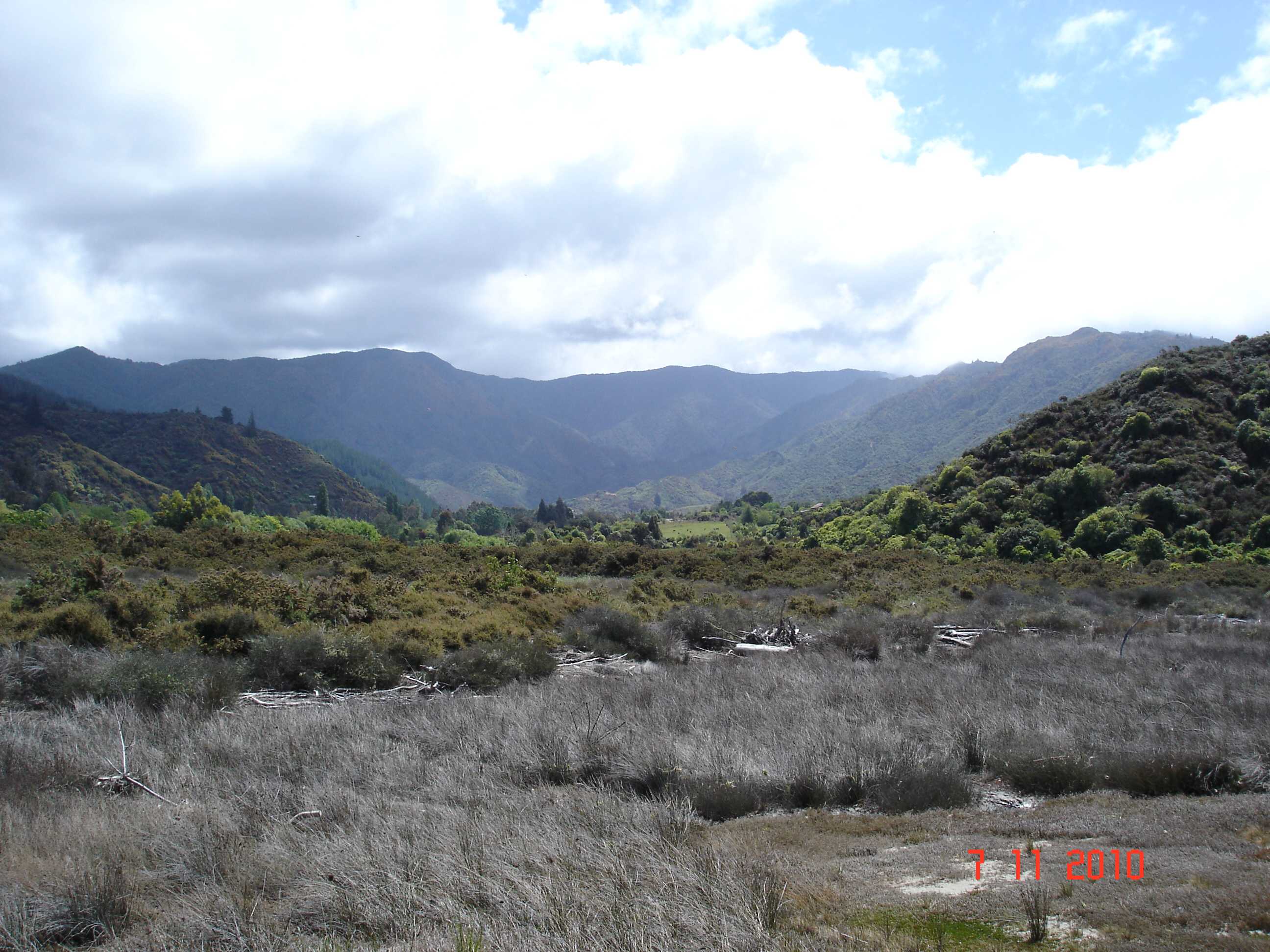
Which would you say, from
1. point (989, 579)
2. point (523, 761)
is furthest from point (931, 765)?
point (989, 579)

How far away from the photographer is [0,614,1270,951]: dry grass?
425 cm

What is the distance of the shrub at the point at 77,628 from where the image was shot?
12.8 meters

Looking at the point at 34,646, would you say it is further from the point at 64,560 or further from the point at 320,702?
the point at 64,560

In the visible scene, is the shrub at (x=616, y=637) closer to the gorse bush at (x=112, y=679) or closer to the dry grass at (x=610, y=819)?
the dry grass at (x=610, y=819)

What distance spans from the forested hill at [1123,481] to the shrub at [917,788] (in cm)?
3472

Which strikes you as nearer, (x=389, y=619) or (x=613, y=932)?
(x=613, y=932)

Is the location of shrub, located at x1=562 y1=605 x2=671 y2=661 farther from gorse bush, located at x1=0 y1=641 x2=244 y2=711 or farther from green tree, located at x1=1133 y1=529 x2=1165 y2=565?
green tree, located at x1=1133 y1=529 x2=1165 y2=565

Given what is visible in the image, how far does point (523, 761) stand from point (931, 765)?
14.3 ft

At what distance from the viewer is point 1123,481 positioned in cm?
4069

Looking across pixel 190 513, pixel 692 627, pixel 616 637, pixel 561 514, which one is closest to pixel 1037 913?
pixel 616 637

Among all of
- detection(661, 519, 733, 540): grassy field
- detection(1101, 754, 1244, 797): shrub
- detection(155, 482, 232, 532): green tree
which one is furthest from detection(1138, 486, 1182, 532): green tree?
detection(155, 482, 232, 532): green tree

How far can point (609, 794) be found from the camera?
673 centimetres

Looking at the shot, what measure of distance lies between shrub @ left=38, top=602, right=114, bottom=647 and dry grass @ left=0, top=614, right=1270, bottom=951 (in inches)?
156
